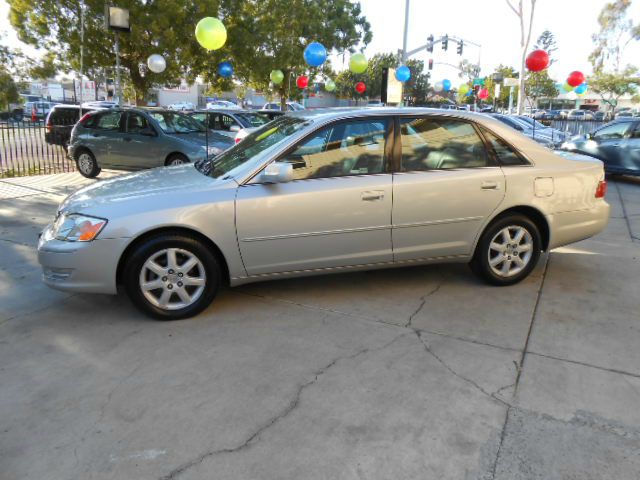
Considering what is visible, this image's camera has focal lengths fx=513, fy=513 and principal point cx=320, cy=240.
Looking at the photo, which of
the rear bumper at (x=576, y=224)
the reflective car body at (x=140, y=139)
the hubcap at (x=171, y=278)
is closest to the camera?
the hubcap at (x=171, y=278)

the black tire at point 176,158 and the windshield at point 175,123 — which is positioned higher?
the windshield at point 175,123

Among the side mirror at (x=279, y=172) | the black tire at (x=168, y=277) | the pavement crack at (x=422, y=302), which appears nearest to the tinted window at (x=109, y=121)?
the black tire at (x=168, y=277)

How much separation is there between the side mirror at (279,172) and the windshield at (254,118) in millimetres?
11007

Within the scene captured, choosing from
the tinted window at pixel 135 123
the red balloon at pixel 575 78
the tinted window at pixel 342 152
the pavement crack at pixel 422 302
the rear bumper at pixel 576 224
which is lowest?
the pavement crack at pixel 422 302

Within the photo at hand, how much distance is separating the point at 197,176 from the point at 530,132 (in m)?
14.2

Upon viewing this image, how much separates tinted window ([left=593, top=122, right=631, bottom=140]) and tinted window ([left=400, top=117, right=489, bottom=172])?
925 cm

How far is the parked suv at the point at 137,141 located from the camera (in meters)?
10.5

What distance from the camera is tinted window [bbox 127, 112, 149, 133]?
1082cm

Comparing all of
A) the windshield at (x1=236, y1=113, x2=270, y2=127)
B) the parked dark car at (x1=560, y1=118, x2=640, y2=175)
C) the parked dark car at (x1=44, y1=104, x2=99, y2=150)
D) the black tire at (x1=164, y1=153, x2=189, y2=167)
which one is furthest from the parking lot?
the parked dark car at (x1=44, y1=104, x2=99, y2=150)

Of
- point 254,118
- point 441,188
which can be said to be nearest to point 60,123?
point 254,118

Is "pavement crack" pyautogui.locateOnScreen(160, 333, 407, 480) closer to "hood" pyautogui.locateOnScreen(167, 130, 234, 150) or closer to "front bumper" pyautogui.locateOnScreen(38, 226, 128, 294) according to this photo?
"front bumper" pyautogui.locateOnScreen(38, 226, 128, 294)

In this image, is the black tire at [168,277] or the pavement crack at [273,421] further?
the black tire at [168,277]

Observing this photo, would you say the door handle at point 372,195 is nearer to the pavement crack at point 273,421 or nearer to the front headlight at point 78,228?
the pavement crack at point 273,421

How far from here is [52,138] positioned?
15070mm
